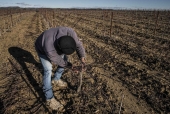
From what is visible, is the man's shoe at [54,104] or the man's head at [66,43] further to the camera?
the man's shoe at [54,104]

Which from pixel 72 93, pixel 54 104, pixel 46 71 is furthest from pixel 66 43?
pixel 72 93

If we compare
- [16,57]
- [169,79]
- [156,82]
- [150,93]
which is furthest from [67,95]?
[16,57]

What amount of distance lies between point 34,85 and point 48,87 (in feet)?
4.10

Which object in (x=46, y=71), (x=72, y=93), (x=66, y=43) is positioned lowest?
(x=72, y=93)

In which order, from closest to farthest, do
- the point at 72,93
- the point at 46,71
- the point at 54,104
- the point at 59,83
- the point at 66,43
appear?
the point at 66,43 < the point at 46,71 < the point at 54,104 < the point at 72,93 < the point at 59,83

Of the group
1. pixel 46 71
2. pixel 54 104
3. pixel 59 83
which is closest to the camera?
pixel 46 71

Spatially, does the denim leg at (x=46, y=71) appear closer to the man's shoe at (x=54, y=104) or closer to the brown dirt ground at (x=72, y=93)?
the man's shoe at (x=54, y=104)

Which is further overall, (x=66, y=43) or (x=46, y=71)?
(x=46, y=71)

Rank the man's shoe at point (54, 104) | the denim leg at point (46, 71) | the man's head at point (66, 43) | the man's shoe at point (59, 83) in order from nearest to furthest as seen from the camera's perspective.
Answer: the man's head at point (66, 43), the denim leg at point (46, 71), the man's shoe at point (54, 104), the man's shoe at point (59, 83)

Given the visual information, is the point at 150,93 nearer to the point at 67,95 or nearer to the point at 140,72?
the point at 140,72

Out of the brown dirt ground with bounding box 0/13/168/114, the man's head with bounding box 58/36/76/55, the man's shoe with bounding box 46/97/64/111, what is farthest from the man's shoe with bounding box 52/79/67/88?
the man's head with bounding box 58/36/76/55

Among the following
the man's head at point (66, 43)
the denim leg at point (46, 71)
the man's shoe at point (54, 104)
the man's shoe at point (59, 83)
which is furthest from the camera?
the man's shoe at point (59, 83)

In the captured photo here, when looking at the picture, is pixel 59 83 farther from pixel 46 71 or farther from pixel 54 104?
pixel 46 71

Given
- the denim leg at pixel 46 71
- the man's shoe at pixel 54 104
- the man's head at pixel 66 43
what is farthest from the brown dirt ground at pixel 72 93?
the man's head at pixel 66 43
